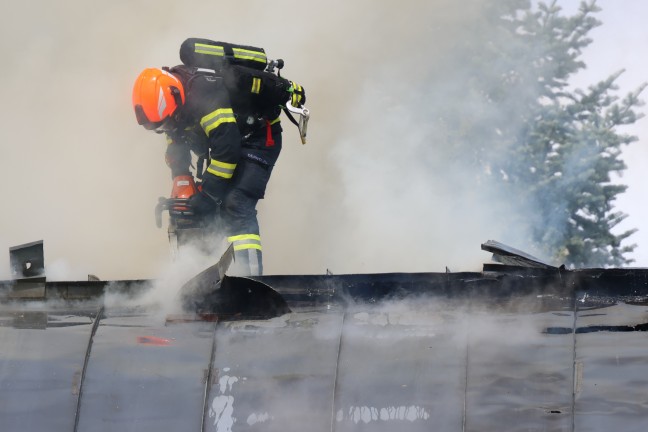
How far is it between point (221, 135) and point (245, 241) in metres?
0.67

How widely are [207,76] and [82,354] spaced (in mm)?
2807

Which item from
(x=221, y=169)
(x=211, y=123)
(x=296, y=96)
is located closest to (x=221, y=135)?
(x=211, y=123)

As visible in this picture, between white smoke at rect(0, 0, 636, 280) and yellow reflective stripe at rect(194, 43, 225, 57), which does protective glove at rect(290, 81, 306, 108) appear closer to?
yellow reflective stripe at rect(194, 43, 225, 57)

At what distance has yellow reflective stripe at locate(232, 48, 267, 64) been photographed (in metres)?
7.00

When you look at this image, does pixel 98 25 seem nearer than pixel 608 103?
Yes

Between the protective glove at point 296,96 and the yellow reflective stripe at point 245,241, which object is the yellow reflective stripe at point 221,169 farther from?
the protective glove at point 296,96

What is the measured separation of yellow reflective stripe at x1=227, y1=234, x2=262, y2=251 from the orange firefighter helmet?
82cm

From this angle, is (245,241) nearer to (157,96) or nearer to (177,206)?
(177,206)

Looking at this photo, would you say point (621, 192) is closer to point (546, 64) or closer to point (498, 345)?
point (546, 64)

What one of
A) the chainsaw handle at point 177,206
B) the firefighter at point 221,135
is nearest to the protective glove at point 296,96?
the firefighter at point 221,135

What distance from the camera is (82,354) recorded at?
14.3 ft

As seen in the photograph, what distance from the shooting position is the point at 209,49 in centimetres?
692

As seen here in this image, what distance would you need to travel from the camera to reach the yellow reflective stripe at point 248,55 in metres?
7.00

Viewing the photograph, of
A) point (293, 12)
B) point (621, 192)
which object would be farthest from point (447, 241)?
point (293, 12)
